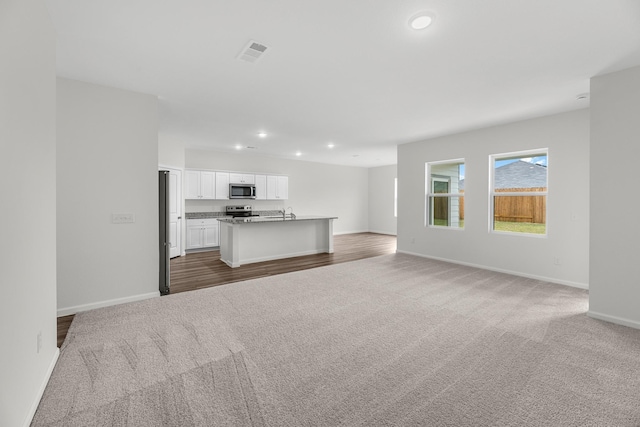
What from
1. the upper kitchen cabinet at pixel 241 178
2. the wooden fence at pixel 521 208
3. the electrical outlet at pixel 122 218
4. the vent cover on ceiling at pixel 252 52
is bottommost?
the electrical outlet at pixel 122 218

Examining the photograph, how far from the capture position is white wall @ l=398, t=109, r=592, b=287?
4285mm

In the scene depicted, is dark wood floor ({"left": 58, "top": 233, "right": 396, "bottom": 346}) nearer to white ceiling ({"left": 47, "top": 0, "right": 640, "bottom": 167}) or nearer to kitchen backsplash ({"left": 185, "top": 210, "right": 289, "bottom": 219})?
kitchen backsplash ({"left": 185, "top": 210, "right": 289, "bottom": 219})

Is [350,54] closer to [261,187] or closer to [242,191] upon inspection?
[242,191]

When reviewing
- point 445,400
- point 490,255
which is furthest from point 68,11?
point 490,255

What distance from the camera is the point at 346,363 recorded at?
225 cm

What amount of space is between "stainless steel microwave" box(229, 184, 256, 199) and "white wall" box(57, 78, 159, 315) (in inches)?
156

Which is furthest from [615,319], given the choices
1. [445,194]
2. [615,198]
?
[445,194]

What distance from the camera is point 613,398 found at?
→ 6.15 feet

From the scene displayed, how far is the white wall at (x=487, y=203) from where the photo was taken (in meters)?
4.29

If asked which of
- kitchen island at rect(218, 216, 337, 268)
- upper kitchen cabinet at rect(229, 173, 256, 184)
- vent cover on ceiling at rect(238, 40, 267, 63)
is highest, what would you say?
vent cover on ceiling at rect(238, 40, 267, 63)

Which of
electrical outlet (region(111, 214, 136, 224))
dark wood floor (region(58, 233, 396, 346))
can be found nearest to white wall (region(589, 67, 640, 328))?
dark wood floor (region(58, 233, 396, 346))

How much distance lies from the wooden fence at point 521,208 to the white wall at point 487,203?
202 millimetres

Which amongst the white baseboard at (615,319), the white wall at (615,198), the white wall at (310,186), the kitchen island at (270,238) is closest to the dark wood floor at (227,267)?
the kitchen island at (270,238)

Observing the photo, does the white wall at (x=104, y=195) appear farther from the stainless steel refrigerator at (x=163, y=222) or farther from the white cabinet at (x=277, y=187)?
the white cabinet at (x=277, y=187)
